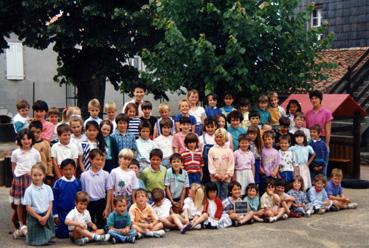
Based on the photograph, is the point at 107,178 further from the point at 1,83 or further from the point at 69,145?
the point at 1,83

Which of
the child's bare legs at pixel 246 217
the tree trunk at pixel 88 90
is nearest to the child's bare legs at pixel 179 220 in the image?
the child's bare legs at pixel 246 217

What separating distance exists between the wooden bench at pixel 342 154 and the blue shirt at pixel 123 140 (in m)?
5.73

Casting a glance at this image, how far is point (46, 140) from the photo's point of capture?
870cm

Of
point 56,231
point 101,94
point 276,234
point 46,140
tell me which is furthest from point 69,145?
point 101,94

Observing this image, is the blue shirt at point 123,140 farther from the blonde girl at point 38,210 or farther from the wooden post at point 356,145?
the wooden post at point 356,145

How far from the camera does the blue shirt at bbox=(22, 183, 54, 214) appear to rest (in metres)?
7.89

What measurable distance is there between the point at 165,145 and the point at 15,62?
1766 centimetres

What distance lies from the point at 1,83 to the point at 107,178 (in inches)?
727

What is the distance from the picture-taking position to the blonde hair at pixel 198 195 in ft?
29.1

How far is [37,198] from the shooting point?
790 cm

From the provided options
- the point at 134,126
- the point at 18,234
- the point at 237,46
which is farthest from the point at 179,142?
the point at 18,234

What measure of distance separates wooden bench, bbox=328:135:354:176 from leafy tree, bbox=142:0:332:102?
1.75m

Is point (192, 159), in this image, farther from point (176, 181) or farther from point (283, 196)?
point (283, 196)

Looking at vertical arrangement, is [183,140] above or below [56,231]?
above
